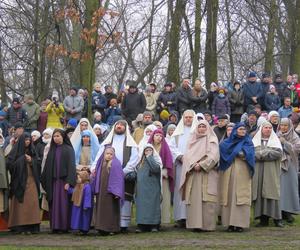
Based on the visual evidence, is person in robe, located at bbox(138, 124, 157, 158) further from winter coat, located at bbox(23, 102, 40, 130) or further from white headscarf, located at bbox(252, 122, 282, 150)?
winter coat, located at bbox(23, 102, 40, 130)

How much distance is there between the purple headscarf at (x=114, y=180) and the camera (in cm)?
1103

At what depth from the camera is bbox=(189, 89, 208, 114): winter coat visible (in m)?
17.3

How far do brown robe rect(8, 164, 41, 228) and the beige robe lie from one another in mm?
3186

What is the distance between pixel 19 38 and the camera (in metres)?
22.2

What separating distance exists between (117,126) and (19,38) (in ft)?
37.5

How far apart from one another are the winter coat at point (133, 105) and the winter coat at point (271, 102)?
334 centimetres

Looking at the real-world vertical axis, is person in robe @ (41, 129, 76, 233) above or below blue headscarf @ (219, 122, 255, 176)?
below

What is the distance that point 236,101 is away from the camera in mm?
17859

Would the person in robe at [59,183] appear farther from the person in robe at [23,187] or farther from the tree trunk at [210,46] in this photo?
the tree trunk at [210,46]

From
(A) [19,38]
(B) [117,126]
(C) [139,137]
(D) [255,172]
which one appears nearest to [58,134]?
(B) [117,126]

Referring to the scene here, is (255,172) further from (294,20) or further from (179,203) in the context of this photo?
(294,20)

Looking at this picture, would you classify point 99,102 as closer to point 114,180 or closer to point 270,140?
point 114,180

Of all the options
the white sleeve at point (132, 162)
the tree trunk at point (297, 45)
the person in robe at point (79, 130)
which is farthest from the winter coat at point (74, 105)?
the tree trunk at point (297, 45)

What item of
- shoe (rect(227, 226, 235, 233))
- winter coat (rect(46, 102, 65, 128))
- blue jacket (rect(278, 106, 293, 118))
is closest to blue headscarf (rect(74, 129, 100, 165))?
shoe (rect(227, 226, 235, 233))
